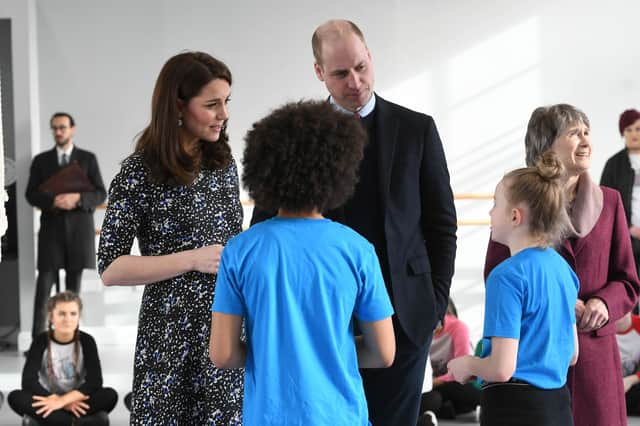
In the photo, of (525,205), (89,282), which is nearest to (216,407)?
(525,205)

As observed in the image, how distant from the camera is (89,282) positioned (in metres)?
6.93

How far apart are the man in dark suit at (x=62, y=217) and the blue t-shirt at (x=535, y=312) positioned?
15.2 feet

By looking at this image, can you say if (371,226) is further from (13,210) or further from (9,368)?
(13,210)

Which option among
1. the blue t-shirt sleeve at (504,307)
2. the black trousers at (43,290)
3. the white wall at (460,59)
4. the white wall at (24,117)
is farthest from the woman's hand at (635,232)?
the white wall at (24,117)

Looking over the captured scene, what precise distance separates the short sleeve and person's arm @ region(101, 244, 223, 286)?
58 mm

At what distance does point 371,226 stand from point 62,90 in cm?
530

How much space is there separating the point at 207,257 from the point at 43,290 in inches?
183

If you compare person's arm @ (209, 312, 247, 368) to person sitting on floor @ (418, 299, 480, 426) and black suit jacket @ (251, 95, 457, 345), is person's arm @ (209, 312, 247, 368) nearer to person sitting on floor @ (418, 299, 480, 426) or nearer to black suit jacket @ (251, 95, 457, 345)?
black suit jacket @ (251, 95, 457, 345)

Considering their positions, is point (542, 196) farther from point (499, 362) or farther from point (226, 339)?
point (226, 339)

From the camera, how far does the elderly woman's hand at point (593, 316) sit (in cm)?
234

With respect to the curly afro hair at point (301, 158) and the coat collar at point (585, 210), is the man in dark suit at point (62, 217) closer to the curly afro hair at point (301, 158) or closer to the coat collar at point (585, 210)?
the coat collar at point (585, 210)

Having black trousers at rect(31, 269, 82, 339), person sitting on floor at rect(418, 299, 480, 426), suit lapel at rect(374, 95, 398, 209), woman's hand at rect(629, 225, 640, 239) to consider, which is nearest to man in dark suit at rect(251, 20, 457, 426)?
suit lapel at rect(374, 95, 398, 209)

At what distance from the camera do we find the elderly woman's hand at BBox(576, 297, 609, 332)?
234 centimetres

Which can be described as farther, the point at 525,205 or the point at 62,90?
the point at 62,90
